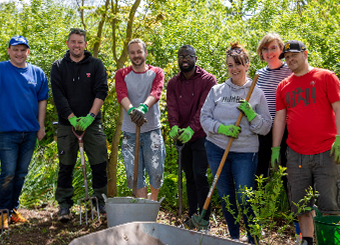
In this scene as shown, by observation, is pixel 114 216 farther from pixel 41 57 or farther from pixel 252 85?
pixel 41 57

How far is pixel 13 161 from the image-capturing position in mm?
4461

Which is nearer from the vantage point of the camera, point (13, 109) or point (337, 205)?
point (337, 205)

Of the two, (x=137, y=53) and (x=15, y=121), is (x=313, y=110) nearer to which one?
(x=137, y=53)

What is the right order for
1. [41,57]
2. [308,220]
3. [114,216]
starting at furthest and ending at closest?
[41,57] → [114,216] → [308,220]

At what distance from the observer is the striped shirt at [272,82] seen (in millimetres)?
3857

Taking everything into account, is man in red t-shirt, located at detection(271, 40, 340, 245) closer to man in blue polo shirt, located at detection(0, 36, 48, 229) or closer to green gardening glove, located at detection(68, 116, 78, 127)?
green gardening glove, located at detection(68, 116, 78, 127)

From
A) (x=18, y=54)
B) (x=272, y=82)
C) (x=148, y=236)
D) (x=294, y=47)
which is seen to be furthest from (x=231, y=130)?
(x=18, y=54)

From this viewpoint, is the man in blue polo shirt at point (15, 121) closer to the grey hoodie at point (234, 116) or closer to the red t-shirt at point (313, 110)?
the grey hoodie at point (234, 116)

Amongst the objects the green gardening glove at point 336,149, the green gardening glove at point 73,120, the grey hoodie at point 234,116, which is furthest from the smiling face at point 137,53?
the green gardening glove at point 336,149

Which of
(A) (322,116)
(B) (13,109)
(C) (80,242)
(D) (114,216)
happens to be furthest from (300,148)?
(B) (13,109)

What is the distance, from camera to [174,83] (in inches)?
171

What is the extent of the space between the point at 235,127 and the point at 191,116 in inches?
33.8

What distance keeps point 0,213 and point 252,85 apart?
3148mm

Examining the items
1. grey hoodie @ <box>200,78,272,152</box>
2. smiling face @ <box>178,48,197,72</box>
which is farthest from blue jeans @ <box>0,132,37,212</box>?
grey hoodie @ <box>200,78,272,152</box>
